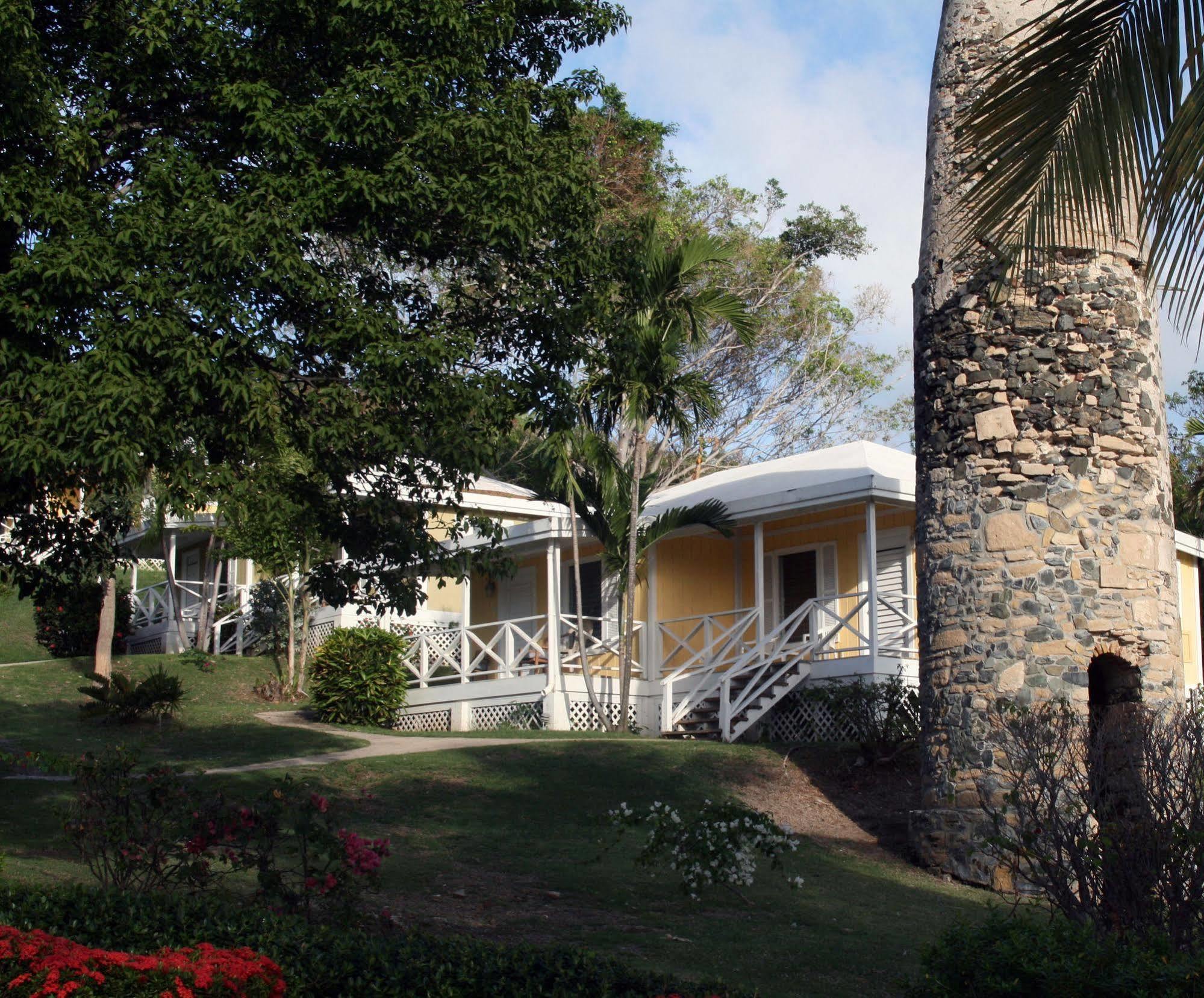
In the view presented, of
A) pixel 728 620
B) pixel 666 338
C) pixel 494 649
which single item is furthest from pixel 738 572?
pixel 666 338

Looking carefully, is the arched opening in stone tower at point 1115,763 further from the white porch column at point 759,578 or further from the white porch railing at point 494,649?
the white porch railing at point 494,649

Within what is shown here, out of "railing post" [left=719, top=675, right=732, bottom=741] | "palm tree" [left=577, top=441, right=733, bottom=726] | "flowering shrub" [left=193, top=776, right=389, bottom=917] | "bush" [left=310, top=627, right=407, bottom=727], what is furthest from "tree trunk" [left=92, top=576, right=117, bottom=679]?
"flowering shrub" [left=193, top=776, right=389, bottom=917]

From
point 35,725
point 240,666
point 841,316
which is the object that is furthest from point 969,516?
point 841,316

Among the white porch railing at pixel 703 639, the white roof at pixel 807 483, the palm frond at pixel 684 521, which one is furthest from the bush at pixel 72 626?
the palm frond at pixel 684 521

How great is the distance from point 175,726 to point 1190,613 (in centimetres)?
1615

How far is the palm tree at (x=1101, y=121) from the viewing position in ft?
17.8

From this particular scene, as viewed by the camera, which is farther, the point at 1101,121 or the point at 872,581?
the point at 872,581

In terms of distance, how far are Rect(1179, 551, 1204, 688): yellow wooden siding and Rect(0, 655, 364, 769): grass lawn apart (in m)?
13.7

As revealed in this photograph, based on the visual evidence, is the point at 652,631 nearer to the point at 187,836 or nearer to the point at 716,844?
the point at 716,844

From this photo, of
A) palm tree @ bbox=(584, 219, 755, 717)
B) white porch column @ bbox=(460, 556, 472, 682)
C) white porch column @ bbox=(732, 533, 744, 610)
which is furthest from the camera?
white porch column @ bbox=(732, 533, 744, 610)

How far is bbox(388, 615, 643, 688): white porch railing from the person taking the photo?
65.4ft

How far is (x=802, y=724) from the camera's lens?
18172 millimetres

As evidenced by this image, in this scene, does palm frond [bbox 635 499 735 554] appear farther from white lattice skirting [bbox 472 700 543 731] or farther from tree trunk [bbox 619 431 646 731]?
white lattice skirting [bbox 472 700 543 731]

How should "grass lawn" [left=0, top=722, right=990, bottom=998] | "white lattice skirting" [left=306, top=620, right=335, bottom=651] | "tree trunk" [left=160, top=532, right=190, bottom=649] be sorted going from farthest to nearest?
"tree trunk" [left=160, top=532, right=190, bottom=649] < "white lattice skirting" [left=306, top=620, right=335, bottom=651] < "grass lawn" [left=0, top=722, right=990, bottom=998]
